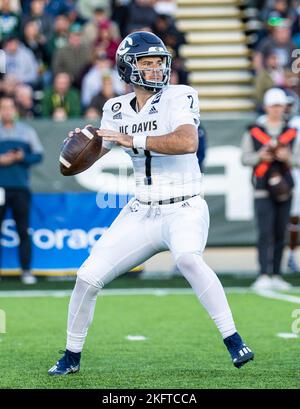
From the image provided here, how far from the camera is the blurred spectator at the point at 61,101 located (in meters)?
14.4

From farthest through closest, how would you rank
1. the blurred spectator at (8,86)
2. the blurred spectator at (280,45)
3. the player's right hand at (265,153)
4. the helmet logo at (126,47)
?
the blurred spectator at (280,45) < the blurred spectator at (8,86) < the player's right hand at (265,153) < the helmet logo at (126,47)

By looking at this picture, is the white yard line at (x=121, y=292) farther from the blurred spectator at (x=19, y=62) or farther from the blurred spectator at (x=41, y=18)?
the blurred spectator at (x=41, y=18)

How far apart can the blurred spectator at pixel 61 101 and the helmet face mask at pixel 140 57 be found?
7.78 m

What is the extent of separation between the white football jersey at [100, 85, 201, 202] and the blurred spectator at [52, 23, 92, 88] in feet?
30.0

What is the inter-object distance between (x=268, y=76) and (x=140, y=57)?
955 cm

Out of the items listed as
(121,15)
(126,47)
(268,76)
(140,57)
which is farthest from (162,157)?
(121,15)

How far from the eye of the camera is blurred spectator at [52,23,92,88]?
15.6 m

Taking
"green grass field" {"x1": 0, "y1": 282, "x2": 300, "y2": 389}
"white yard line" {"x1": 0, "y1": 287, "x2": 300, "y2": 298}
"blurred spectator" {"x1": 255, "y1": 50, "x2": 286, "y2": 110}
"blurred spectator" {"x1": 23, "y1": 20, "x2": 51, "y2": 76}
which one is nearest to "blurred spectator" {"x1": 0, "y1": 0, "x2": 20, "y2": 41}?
"blurred spectator" {"x1": 23, "y1": 20, "x2": 51, "y2": 76}

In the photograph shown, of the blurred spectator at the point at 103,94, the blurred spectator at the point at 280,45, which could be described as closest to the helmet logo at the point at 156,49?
the blurred spectator at the point at 103,94

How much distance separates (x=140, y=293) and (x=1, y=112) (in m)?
2.58

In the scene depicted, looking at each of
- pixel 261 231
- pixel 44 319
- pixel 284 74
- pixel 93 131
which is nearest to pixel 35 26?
pixel 284 74

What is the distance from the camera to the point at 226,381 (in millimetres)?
6152

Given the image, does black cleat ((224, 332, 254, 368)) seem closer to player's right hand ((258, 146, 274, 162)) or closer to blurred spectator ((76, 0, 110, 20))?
player's right hand ((258, 146, 274, 162))
